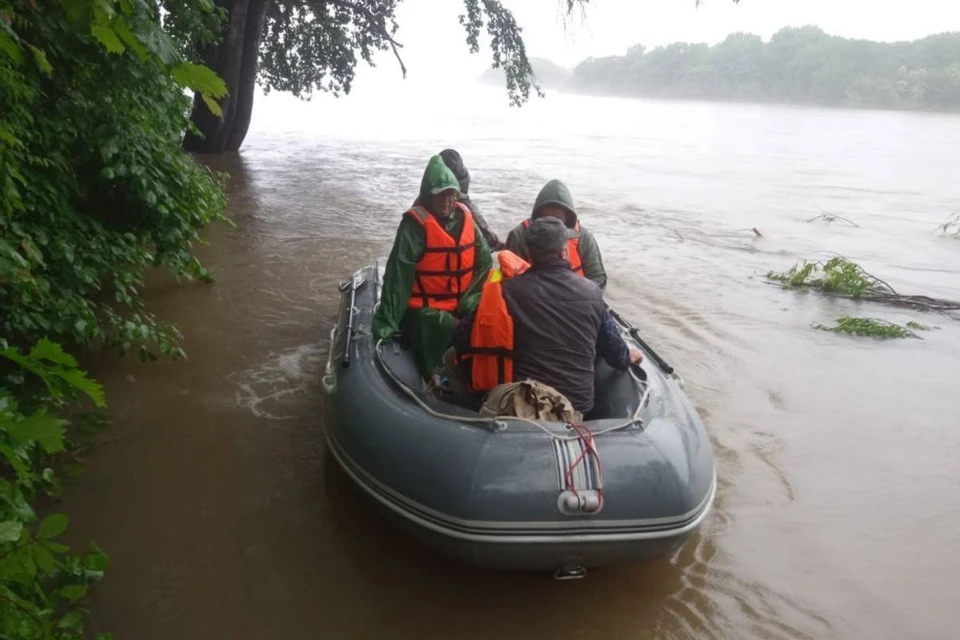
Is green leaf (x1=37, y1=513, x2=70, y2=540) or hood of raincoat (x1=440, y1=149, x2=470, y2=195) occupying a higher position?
hood of raincoat (x1=440, y1=149, x2=470, y2=195)

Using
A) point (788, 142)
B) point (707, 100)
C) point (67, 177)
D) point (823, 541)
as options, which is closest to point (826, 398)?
point (823, 541)

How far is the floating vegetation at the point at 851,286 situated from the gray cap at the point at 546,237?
541cm

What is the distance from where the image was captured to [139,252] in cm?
455

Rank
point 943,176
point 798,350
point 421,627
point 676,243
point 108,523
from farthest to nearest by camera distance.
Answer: point 943,176 → point 676,243 → point 798,350 → point 108,523 → point 421,627

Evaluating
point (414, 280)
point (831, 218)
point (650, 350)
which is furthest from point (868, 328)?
point (831, 218)

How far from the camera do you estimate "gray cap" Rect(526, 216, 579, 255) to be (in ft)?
10.00

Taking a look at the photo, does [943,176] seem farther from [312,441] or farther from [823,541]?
[312,441]

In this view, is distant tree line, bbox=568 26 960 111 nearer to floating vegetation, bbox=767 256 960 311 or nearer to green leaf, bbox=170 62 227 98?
floating vegetation, bbox=767 256 960 311

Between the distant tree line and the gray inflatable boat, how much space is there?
142 ft

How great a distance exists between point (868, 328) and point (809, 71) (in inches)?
1838

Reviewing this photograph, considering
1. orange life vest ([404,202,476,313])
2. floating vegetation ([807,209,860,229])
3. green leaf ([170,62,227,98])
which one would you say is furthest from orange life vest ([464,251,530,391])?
floating vegetation ([807,209,860,229])

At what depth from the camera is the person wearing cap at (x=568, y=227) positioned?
4199 millimetres

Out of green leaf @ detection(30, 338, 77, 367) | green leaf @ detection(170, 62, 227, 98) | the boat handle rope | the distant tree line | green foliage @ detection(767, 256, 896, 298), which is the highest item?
the distant tree line

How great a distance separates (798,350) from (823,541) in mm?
2740
